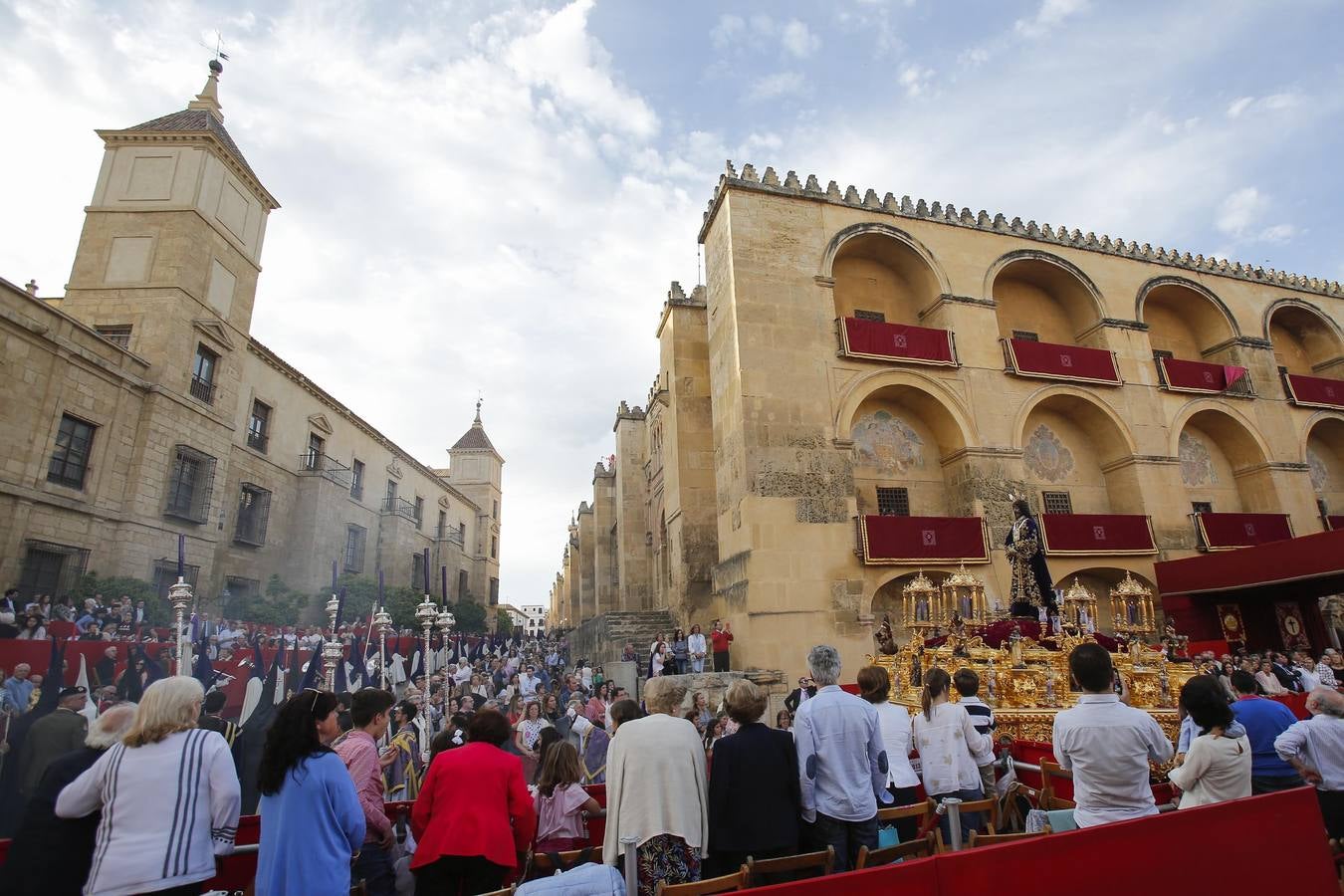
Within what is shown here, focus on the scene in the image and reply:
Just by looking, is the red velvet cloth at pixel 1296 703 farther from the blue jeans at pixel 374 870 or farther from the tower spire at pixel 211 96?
the tower spire at pixel 211 96

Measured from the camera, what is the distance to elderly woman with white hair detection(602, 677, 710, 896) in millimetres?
3371

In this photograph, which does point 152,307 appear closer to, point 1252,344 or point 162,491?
point 162,491

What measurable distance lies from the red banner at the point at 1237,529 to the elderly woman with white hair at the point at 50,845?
23384 millimetres

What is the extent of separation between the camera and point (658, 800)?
339 cm

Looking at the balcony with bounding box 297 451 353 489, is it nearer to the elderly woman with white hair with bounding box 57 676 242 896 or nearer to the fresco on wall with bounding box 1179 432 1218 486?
the elderly woman with white hair with bounding box 57 676 242 896

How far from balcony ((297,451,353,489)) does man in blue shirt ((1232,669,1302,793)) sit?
27.8 meters

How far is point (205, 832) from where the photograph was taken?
2.88m

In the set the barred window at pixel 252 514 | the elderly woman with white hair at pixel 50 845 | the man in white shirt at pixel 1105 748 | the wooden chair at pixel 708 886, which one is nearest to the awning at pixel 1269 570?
the man in white shirt at pixel 1105 748

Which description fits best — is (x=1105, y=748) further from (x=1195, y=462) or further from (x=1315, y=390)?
(x=1315, y=390)

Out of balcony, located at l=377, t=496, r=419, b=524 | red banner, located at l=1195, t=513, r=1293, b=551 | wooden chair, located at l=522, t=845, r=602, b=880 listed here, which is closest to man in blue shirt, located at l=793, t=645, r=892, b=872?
wooden chair, located at l=522, t=845, r=602, b=880

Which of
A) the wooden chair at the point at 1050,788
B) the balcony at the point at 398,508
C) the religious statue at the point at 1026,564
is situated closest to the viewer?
the wooden chair at the point at 1050,788

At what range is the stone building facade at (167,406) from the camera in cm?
1520

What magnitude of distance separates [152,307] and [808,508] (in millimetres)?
19223

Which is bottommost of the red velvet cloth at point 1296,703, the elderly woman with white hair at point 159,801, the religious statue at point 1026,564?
the red velvet cloth at point 1296,703
